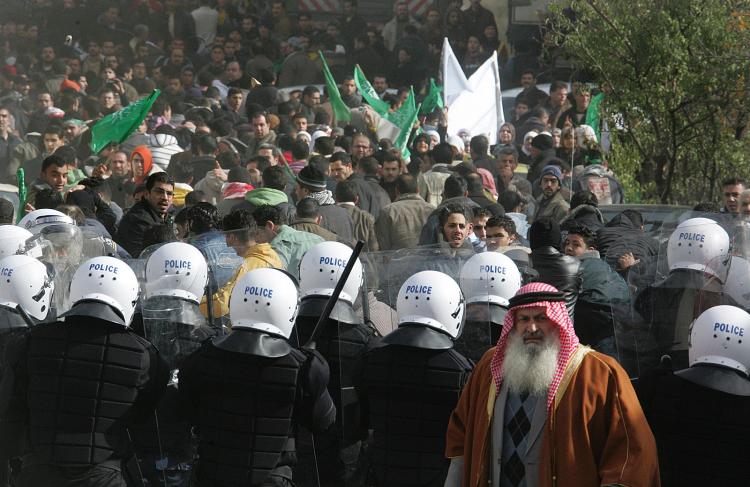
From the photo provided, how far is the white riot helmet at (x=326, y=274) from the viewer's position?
7.09 metres

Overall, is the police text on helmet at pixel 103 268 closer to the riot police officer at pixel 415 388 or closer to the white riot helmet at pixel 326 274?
the white riot helmet at pixel 326 274

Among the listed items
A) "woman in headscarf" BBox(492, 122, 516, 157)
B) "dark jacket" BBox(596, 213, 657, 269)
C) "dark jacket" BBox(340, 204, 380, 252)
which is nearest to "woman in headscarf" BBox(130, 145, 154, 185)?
"dark jacket" BBox(340, 204, 380, 252)

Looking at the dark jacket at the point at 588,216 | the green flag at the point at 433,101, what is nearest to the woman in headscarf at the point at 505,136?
the green flag at the point at 433,101

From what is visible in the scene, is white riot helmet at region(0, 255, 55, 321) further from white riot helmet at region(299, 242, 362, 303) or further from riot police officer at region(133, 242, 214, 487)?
white riot helmet at region(299, 242, 362, 303)

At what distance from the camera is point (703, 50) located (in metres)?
13.8

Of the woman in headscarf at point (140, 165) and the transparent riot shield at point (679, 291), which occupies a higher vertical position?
the woman in headscarf at point (140, 165)

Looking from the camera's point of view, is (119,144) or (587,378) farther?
(119,144)

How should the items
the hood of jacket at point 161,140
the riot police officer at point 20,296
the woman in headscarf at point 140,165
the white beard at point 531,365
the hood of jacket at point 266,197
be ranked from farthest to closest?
the hood of jacket at point 161,140 → the woman in headscarf at point 140,165 → the hood of jacket at point 266,197 → the riot police officer at point 20,296 → the white beard at point 531,365

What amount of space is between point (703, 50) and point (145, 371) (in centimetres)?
923

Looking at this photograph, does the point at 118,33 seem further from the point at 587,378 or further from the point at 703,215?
the point at 587,378

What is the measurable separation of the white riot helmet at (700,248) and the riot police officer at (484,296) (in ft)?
2.97

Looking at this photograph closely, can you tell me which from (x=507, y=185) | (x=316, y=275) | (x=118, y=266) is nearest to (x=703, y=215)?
(x=316, y=275)

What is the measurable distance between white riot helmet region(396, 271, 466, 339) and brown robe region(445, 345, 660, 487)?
43.6 inches

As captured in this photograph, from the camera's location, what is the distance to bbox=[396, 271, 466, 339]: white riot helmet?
632cm
